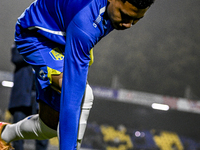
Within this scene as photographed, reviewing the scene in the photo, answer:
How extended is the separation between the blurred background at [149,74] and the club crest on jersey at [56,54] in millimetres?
4153

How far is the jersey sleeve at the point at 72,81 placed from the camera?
29.2 inches

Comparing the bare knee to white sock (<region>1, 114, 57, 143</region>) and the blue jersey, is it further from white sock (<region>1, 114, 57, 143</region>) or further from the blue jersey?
the blue jersey

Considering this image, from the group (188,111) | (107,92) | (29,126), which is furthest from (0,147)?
(188,111)

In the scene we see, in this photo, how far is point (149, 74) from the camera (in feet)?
20.0

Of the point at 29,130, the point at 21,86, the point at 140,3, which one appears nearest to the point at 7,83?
the point at 21,86

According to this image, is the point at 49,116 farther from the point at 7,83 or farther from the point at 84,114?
the point at 7,83

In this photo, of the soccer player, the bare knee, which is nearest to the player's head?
the soccer player

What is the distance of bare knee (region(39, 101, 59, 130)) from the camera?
97cm

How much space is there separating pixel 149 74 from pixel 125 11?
18.0ft

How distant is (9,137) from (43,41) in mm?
438

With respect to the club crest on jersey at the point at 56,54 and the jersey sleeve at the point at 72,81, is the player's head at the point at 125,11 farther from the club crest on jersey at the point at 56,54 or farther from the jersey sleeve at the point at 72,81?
the club crest on jersey at the point at 56,54

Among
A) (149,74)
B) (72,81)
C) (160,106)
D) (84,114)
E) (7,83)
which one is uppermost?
(72,81)

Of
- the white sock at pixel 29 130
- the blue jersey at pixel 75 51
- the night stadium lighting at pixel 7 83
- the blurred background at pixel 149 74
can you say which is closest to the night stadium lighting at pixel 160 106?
the blurred background at pixel 149 74

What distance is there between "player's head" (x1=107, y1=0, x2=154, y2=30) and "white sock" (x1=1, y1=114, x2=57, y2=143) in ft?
1.61
